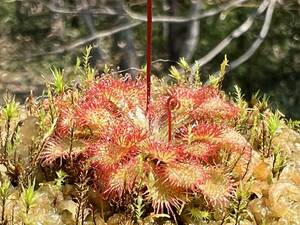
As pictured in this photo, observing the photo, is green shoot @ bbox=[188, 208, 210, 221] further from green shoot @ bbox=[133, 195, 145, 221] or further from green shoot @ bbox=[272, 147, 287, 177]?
green shoot @ bbox=[272, 147, 287, 177]

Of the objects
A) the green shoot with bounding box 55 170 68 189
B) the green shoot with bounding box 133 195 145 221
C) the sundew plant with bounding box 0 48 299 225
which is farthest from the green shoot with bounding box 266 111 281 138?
the green shoot with bounding box 55 170 68 189

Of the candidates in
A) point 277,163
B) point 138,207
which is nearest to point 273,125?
point 277,163

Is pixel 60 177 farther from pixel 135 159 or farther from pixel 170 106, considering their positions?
pixel 170 106

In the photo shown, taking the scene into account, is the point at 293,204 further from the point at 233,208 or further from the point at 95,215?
the point at 95,215

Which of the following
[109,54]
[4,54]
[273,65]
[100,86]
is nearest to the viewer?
[100,86]

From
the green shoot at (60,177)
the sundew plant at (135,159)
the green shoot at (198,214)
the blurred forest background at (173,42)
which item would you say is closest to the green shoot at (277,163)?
the sundew plant at (135,159)

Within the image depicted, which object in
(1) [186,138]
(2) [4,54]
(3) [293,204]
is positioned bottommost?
(2) [4,54]

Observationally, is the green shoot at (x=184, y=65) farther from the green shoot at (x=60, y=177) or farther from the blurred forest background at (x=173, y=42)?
the blurred forest background at (x=173, y=42)

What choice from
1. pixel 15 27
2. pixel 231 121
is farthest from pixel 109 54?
pixel 231 121
